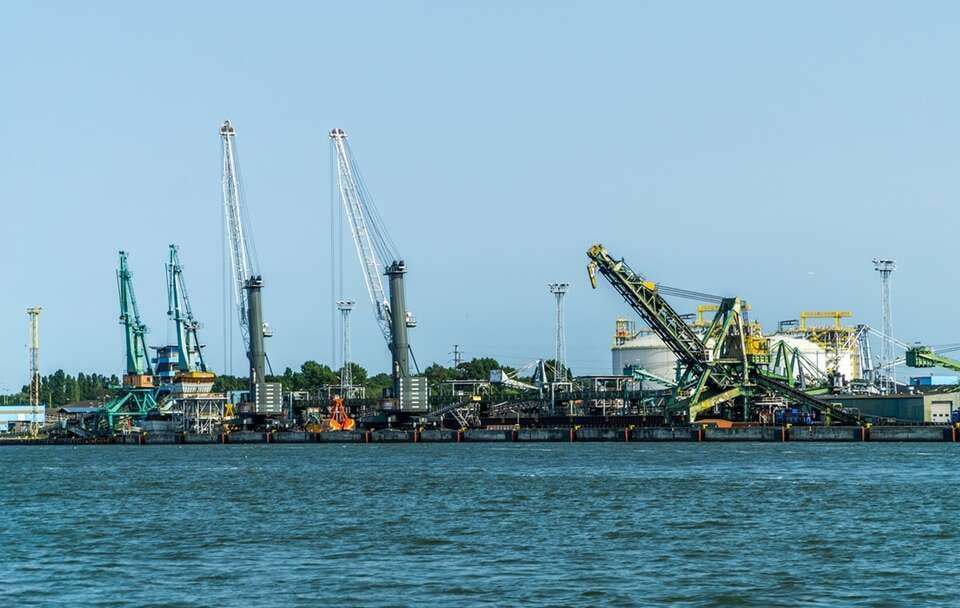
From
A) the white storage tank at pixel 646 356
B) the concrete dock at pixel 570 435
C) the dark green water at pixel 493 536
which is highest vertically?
the white storage tank at pixel 646 356

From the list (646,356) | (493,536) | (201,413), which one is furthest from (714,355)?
(493,536)

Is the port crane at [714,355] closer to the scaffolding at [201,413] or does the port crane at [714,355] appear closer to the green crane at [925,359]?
the green crane at [925,359]

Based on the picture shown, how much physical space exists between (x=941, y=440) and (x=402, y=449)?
4616cm

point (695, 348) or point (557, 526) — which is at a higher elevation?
point (695, 348)

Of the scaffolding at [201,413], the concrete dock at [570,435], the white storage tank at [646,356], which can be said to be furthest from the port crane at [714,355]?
the scaffolding at [201,413]

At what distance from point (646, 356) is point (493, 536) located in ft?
448

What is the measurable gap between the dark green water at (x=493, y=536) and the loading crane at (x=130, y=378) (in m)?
90.1

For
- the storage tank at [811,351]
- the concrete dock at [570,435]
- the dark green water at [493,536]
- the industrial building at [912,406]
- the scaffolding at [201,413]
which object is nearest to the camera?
the dark green water at [493,536]

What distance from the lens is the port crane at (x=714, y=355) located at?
134 meters

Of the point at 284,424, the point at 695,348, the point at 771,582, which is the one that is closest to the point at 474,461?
the point at 695,348

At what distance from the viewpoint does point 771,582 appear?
126 feet

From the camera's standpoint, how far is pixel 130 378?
182875mm

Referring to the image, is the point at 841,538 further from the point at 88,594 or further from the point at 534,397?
the point at 534,397

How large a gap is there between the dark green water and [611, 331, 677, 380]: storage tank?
90.1 metres
